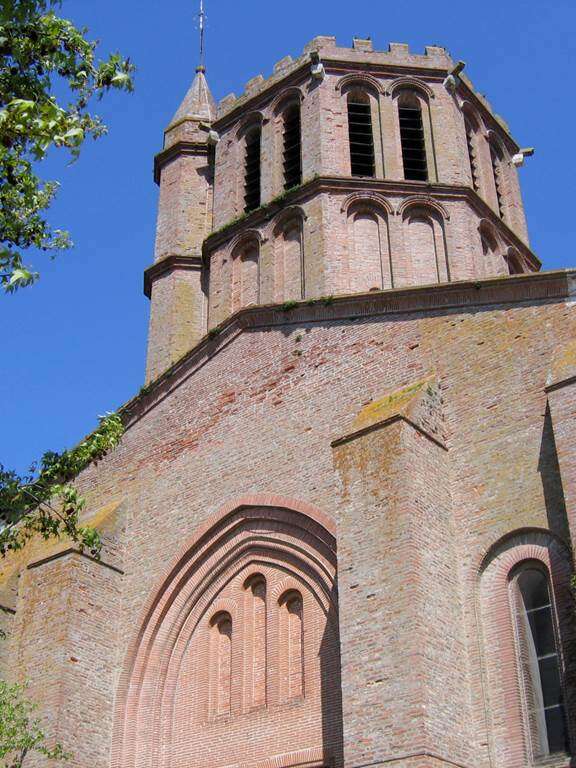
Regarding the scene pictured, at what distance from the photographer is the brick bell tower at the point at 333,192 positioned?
70.4ft

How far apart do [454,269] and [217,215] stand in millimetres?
5866

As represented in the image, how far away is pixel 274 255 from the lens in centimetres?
2194

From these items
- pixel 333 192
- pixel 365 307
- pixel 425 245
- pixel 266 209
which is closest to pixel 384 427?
pixel 365 307

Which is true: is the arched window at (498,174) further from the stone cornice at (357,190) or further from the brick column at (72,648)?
the brick column at (72,648)

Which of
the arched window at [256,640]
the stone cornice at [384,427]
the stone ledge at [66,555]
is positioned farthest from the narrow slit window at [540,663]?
the stone ledge at [66,555]

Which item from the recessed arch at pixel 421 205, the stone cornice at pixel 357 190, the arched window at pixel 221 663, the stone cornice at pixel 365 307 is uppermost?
the stone cornice at pixel 357 190

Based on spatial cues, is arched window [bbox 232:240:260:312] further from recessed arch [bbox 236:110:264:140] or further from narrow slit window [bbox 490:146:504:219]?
narrow slit window [bbox 490:146:504:219]

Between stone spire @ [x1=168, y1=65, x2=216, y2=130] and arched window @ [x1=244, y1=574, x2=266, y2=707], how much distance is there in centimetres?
1441

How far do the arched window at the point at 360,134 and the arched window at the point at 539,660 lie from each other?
1216cm

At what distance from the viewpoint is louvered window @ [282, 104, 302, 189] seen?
23062 mm

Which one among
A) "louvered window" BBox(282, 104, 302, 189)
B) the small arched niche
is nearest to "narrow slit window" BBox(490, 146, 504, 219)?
the small arched niche

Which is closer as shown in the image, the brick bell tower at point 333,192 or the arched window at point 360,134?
the brick bell tower at point 333,192

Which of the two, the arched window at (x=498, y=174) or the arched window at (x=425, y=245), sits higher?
the arched window at (x=498, y=174)

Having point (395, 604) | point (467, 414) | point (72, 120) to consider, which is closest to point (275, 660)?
point (395, 604)
